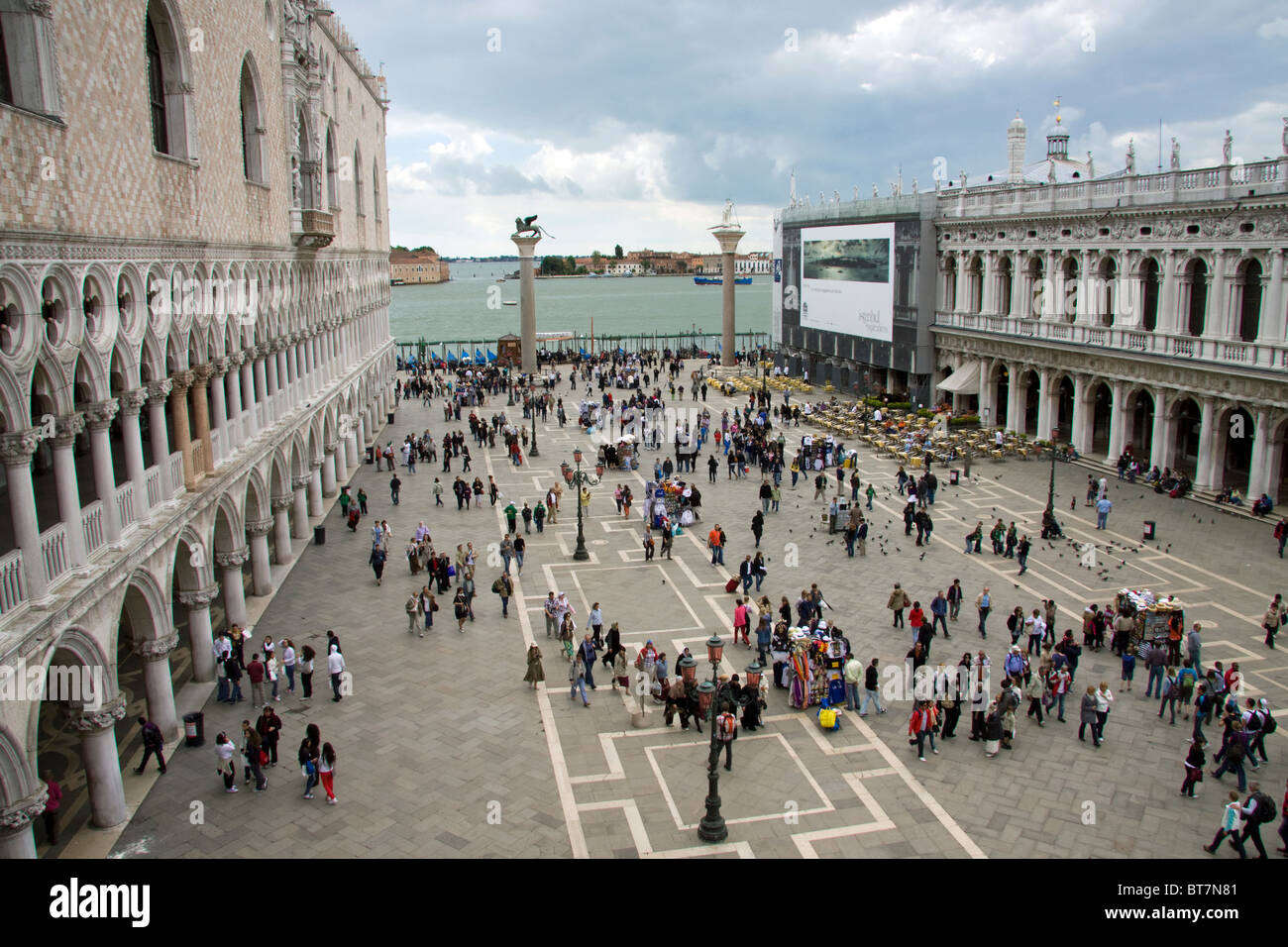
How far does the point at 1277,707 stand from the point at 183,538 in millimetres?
18144

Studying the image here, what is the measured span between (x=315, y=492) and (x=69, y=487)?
16.7m

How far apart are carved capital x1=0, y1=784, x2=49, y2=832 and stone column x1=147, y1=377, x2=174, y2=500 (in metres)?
5.54

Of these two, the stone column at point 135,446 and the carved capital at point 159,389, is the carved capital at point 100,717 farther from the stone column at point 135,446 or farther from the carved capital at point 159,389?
the carved capital at point 159,389

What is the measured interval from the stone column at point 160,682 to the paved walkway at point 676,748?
489mm

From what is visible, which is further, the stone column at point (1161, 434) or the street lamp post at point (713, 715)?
the stone column at point (1161, 434)

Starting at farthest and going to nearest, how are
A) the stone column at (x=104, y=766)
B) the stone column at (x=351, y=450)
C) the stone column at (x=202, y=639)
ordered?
the stone column at (x=351, y=450)
the stone column at (x=202, y=639)
the stone column at (x=104, y=766)

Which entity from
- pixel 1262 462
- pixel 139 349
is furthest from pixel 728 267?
pixel 139 349

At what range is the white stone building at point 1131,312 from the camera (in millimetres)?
26984


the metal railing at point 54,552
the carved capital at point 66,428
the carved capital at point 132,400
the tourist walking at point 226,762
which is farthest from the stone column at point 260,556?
the carved capital at point 66,428

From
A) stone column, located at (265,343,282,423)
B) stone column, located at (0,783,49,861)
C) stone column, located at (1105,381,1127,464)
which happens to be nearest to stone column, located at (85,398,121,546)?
stone column, located at (0,783,49,861)

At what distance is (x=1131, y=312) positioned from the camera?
105ft

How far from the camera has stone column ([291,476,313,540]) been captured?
25.3m

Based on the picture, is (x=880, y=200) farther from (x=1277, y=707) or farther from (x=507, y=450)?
(x=1277, y=707)
